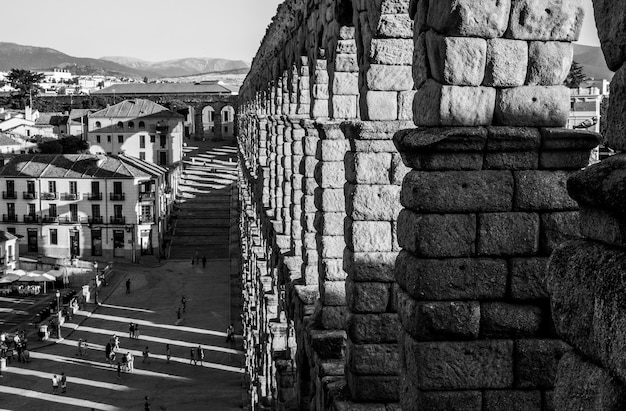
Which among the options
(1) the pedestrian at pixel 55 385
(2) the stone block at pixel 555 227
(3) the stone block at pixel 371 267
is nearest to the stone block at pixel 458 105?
(2) the stone block at pixel 555 227

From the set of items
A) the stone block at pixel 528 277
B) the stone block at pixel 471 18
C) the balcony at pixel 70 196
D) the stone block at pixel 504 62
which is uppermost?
the stone block at pixel 471 18

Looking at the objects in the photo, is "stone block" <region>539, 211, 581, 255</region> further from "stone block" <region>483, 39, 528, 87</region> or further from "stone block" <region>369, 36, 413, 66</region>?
"stone block" <region>369, 36, 413, 66</region>

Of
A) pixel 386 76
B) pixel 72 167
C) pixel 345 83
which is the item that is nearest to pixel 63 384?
pixel 345 83

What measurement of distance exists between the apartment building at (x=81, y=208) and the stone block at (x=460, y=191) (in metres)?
51.4

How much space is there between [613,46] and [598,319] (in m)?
0.88

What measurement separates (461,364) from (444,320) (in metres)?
0.30

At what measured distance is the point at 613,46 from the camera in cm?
292

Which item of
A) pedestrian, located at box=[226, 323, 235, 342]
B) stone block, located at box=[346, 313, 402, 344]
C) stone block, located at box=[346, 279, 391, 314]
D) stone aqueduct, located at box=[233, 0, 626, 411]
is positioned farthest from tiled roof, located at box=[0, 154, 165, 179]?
stone block, located at box=[346, 313, 402, 344]

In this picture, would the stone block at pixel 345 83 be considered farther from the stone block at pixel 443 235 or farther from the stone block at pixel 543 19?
the stone block at pixel 443 235

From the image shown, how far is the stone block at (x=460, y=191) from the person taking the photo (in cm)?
575

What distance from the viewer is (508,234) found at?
5.88 m

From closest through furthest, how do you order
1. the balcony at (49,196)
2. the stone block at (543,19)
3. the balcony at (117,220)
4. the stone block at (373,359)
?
1. the stone block at (543,19)
2. the stone block at (373,359)
3. the balcony at (117,220)
4. the balcony at (49,196)

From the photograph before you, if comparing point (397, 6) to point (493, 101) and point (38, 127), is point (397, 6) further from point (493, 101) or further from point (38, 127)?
point (38, 127)

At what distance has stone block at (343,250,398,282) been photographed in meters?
8.46
